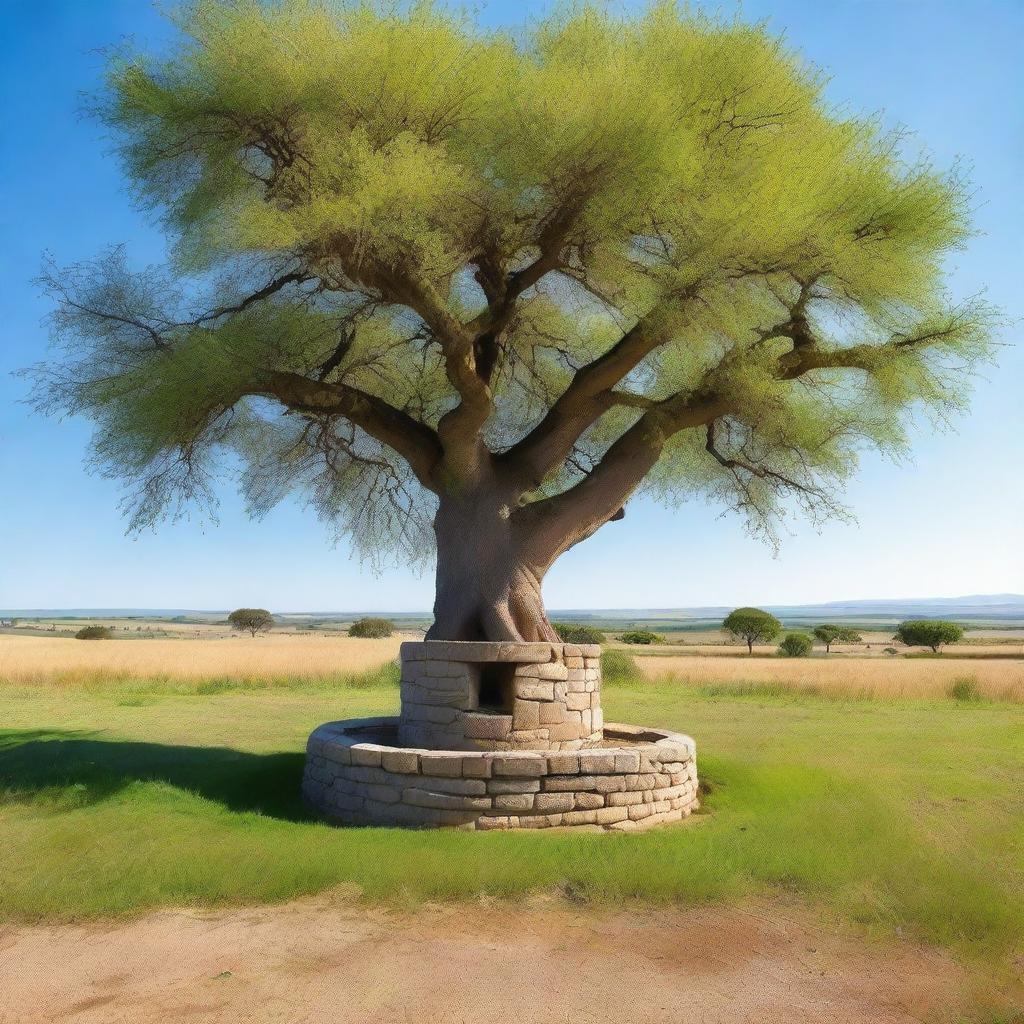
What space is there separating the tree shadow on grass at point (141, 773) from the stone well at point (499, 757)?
0.60m

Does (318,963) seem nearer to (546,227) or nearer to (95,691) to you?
(546,227)

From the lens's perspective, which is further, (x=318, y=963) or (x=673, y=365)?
(x=673, y=365)

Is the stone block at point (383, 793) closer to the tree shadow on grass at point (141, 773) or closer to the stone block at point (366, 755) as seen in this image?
the stone block at point (366, 755)

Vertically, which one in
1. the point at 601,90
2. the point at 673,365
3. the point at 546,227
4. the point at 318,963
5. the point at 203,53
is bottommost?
the point at 318,963

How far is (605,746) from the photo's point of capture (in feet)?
36.9

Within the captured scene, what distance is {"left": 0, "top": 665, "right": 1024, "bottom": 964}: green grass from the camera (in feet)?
23.8

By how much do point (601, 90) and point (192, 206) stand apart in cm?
506

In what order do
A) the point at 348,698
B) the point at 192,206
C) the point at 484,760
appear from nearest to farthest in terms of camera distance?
the point at 484,760
the point at 192,206
the point at 348,698

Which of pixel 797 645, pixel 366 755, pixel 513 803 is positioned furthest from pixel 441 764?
pixel 797 645

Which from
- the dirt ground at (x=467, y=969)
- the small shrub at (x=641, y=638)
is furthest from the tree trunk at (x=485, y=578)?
the small shrub at (x=641, y=638)

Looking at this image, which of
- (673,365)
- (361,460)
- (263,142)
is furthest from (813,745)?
(263,142)

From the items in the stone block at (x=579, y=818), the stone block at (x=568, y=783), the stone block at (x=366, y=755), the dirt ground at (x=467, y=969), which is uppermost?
the stone block at (x=366, y=755)

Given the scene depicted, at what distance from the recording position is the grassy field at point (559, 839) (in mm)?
7242

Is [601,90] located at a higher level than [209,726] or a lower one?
higher
